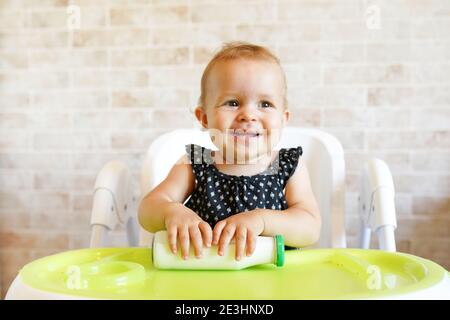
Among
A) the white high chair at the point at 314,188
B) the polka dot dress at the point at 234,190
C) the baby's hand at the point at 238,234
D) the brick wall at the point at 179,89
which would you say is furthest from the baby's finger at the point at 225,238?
the brick wall at the point at 179,89

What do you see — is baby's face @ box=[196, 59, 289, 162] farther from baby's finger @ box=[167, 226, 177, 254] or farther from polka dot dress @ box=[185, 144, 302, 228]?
baby's finger @ box=[167, 226, 177, 254]

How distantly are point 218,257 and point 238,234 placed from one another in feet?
0.13

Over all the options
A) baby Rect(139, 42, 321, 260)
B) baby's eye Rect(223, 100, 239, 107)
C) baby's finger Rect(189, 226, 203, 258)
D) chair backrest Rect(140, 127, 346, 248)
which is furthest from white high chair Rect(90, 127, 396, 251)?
baby's finger Rect(189, 226, 203, 258)

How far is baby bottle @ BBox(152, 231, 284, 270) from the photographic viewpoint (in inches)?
28.5

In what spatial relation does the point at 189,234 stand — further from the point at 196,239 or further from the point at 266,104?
the point at 266,104

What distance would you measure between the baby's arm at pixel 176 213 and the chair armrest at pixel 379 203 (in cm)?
33

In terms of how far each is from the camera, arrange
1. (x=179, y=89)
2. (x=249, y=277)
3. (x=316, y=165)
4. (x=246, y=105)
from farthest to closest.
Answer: (x=179, y=89)
(x=316, y=165)
(x=246, y=105)
(x=249, y=277)

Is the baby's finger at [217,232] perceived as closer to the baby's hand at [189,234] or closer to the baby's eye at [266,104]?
the baby's hand at [189,234]

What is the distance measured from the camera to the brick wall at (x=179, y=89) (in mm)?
1554

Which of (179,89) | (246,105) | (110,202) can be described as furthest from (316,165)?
(179,89)

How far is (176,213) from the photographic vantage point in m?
0.81

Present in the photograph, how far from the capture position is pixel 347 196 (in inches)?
62.7

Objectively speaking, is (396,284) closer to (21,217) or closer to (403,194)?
(403,194)
